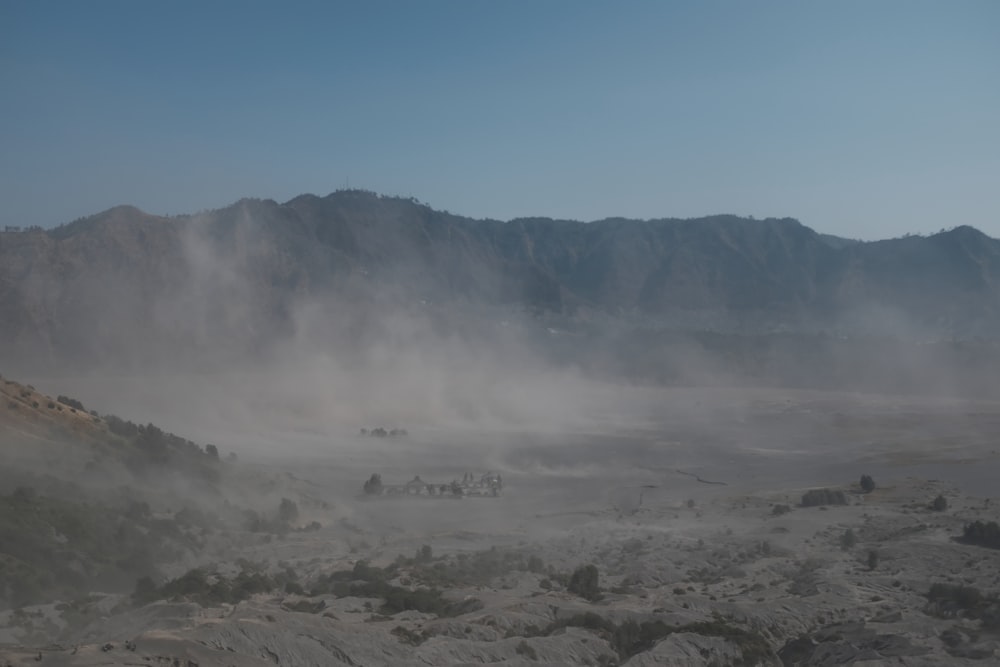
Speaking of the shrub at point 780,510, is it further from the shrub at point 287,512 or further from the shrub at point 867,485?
the shrub at point 287,512

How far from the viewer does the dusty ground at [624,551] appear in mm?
18547

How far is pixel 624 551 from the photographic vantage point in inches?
1342

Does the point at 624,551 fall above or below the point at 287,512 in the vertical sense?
below

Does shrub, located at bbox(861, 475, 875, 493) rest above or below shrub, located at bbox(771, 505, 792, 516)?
above

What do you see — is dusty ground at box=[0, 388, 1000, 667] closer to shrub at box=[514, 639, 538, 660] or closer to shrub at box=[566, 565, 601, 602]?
shrub at box=[514, 639, 538, 660]

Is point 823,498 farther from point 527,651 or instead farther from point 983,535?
point 527,651

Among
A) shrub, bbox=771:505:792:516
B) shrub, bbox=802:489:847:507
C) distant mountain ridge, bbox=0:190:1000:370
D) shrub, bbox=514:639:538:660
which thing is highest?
distant mountain ridge, bbox=0:190:1000:370

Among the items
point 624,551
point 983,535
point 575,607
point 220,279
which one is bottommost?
point 624,551

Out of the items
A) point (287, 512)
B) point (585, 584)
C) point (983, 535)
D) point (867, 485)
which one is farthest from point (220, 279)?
point (983, 535)

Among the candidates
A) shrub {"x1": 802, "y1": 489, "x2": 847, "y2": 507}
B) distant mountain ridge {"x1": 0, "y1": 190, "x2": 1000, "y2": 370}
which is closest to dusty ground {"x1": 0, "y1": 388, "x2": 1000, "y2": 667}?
shrub {"x1": 802, "y1": 489, "x2": 847, "y2": 507}

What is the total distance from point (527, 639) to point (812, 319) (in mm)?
192210

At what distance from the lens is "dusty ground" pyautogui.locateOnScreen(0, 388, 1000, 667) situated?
18.5 meters

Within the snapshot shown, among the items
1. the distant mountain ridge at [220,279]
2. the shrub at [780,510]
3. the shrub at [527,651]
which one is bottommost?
the shrub at [780,510]

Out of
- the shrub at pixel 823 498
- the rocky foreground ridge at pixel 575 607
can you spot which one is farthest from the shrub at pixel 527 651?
the shrub at pixel 823 498
